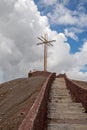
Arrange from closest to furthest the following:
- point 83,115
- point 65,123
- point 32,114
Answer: point 32,114, point 65,123, point 83,115

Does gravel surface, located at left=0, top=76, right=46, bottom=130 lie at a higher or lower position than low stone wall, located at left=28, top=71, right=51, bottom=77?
lower

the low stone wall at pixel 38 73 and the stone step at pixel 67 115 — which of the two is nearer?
the stone step at pixel 67 115

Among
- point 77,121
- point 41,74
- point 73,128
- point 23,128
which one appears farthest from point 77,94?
point 41,74

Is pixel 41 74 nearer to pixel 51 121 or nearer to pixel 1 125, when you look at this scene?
pixel 1 125

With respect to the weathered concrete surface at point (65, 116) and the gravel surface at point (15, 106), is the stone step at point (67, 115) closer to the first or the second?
the weathered concrete surface at point (65, 116)

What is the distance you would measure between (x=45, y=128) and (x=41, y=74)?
3254cm

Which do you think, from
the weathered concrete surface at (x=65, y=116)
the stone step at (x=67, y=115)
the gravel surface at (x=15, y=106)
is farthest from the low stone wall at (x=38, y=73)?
the stone step at (x=67, y=115)

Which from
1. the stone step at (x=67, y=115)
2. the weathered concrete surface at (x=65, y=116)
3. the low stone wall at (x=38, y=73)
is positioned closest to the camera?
the weathered concrete surface at (x=65, y=116)

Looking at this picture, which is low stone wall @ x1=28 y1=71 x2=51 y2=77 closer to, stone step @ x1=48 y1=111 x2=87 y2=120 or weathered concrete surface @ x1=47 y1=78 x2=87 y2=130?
weathered concrete surface @ x1=47 y1=78 x2=87 y2=130

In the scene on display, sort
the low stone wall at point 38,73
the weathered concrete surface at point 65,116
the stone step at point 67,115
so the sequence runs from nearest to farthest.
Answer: the weathered concrete surface at point 65,116
the stone step at point 67,115
the low stone wall at point 38,73

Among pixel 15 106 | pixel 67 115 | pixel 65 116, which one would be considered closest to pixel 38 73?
pixel 15 106

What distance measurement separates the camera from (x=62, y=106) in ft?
49.8

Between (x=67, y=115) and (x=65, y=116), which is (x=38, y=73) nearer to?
(x=67, y=115)

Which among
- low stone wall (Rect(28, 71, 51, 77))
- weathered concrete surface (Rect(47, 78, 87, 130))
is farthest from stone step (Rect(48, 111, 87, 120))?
low stone wall (Rect(28, 71, 51, 77))
